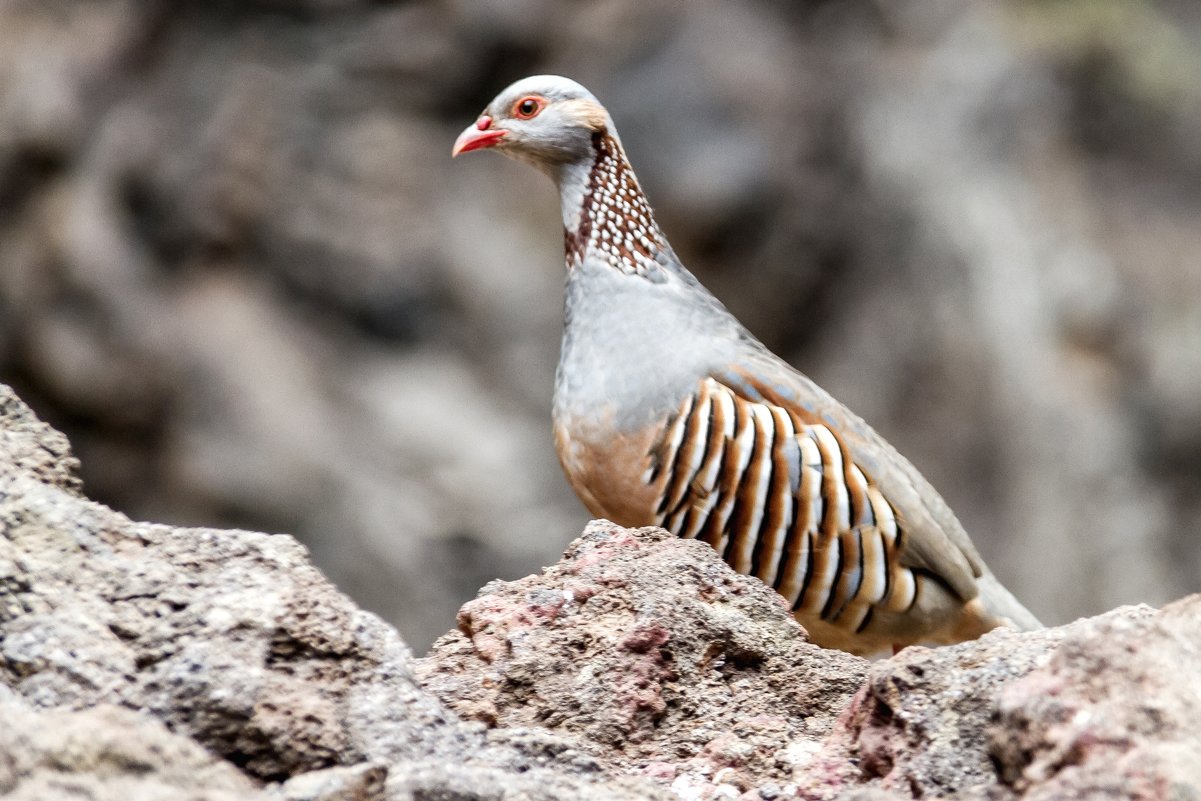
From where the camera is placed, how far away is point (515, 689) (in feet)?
9.02

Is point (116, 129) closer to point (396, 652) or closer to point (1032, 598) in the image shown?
point (1032, 598)

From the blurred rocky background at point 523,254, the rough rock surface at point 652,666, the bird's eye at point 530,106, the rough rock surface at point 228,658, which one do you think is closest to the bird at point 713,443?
the bird's eye at point 530,106

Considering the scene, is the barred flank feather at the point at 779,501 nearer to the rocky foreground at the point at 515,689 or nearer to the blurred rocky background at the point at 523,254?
the rocky foreground at the point at 515,689

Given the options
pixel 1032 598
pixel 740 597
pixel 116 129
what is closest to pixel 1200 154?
pixel 1032 598

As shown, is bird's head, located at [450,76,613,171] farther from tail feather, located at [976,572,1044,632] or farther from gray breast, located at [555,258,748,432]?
tail feather, located at [976,572,1044,632]

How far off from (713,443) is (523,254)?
23.4 ft

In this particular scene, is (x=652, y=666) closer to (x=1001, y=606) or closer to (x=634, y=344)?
(x=634, y=344)

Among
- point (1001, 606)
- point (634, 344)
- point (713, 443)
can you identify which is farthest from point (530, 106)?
point (1001, 606)

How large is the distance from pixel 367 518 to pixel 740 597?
26.5 ft

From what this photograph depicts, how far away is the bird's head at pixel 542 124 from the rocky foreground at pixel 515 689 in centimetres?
264

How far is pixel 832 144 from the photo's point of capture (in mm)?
12148

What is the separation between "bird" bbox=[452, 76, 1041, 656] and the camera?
15.7 feet

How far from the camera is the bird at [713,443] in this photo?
477cm

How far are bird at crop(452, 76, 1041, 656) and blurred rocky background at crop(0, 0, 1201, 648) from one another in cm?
570
